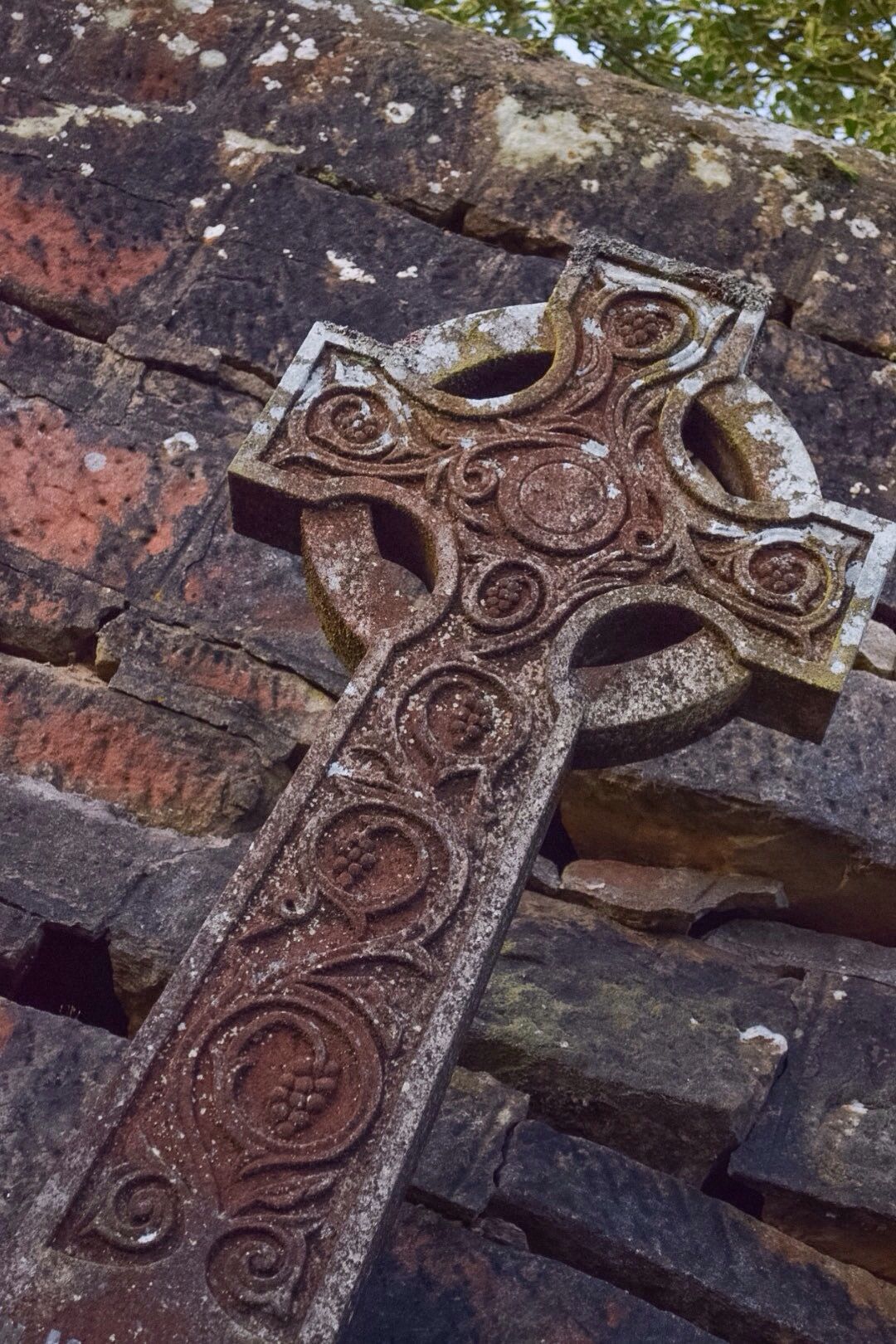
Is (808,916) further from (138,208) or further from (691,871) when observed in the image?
(138,208)

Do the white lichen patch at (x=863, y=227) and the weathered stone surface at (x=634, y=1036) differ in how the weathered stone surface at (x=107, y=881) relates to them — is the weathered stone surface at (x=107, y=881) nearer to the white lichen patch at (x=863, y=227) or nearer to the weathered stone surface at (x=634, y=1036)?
the weathered stone surface at (x=634, y=1036)

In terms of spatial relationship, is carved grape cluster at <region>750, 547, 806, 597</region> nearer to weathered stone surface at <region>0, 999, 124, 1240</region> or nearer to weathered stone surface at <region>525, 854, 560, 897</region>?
weathered stone surface at <region>525, 854, 560, 897</region>

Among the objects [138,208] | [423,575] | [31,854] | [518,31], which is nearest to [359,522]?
[423,575]

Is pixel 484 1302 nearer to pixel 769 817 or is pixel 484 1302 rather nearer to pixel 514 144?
pixel 769 817

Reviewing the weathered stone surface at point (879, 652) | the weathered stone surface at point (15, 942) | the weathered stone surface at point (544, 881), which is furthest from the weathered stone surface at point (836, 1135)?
the weathered stone surface at point (15, 942)

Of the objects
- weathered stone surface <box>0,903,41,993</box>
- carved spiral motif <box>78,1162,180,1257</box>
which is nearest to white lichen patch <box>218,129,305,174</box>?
weathered stone surface <box>0,903,41,993</box>

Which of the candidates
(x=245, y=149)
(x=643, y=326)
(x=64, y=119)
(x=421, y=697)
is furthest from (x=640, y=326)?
(x=64, y=119)
